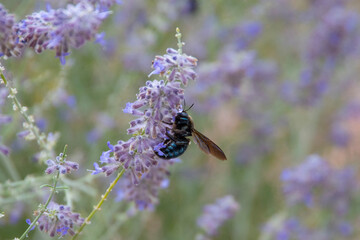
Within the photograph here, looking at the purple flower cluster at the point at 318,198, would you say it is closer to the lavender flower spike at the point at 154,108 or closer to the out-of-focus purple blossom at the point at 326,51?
the out-of-focus purple blossom at the point at 326,51

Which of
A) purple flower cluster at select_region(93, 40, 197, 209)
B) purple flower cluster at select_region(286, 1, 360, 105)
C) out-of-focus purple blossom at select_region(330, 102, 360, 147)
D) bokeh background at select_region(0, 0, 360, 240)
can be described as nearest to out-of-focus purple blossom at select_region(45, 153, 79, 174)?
purple flower cluster at select_region(93, 40, 197, 209)

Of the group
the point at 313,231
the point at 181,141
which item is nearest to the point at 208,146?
the point at 181,141

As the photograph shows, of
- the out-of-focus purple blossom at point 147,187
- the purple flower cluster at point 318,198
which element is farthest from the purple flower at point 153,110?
the purple flower cluster at point 318,198

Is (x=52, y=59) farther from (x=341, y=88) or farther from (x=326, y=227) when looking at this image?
(x=341, y=88)

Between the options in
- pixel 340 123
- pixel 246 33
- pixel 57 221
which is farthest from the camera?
pixel 340 123

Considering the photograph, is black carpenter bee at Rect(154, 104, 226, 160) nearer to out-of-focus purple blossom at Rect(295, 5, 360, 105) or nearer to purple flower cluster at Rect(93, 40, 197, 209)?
purple flower cluster at Rect(93, 40, 197, 209)

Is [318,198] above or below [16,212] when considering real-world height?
above

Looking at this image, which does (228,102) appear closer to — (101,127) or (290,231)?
(101,127)
